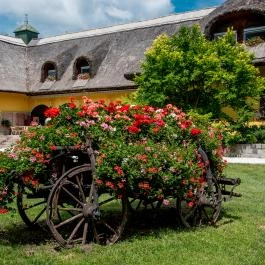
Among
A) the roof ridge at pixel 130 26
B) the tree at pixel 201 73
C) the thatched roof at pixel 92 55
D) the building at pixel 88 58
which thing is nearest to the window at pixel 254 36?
the building at pixel 88 58

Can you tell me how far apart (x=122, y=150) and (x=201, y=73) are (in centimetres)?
1355

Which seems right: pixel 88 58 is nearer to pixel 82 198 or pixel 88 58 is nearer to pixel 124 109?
pixel 124 109

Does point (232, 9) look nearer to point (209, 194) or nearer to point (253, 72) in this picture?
point (253, 72)

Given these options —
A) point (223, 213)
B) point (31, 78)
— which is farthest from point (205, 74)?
point (31, 78)

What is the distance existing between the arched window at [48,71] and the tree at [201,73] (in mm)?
12095

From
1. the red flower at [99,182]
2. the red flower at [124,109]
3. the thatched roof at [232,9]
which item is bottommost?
the red flower at [99,182]

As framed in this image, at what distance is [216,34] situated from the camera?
75.8 feet

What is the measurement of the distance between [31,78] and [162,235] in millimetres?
26445

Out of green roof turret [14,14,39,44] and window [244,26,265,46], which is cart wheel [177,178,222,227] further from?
green roof turret [14,14,39,44]

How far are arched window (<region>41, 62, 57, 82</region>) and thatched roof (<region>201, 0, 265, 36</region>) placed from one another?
37.3 feet

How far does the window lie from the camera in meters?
22.1

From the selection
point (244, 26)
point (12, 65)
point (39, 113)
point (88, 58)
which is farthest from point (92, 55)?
point (244, 26)

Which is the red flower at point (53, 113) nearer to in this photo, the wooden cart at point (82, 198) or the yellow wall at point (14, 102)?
the wooden cart at point (82, 198)

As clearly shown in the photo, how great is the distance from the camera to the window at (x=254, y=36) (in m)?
22.1
